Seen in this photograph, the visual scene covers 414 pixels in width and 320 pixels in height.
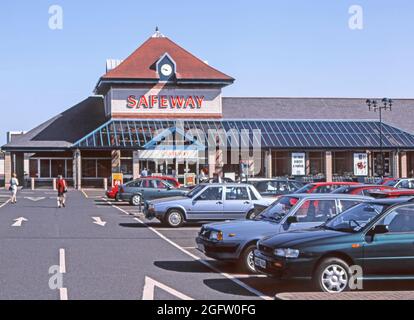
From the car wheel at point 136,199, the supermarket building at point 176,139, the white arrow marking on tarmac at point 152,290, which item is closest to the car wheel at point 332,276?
the white arrow marking on tarmac at point 152,290

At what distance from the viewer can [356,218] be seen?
1218 centimetres

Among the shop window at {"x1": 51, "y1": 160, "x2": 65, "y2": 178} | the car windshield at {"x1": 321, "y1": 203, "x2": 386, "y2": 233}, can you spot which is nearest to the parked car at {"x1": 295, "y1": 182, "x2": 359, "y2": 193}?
the car windshield at {"x1": 321, "y1": 203, "x2": 386, "y2": 233}

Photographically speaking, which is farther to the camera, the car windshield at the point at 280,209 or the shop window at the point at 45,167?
the shop window at the point at 45,167

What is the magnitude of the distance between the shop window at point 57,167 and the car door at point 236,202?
3761 cm

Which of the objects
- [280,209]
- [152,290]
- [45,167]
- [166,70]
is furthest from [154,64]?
[152,290]

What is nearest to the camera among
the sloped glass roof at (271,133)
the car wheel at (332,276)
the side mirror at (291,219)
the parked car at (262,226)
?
the car wheel at (332,276)

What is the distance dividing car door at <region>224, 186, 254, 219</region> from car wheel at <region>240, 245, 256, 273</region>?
784 cm

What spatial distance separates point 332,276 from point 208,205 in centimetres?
1096

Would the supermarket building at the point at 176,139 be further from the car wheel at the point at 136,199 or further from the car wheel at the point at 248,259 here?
the car wheel at the point at 248,259

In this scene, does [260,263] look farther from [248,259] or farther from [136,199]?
[136,199]

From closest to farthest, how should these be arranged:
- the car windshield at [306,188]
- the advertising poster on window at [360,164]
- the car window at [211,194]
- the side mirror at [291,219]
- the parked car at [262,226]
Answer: the side mirror at [291,219] → the parked car at [262,226] → the car window at [211,194] → the car windshield at [306,188] → the advertising poster on window at [360,164]

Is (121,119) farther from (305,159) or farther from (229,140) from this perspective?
(305,159)

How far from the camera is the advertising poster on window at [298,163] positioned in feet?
187
